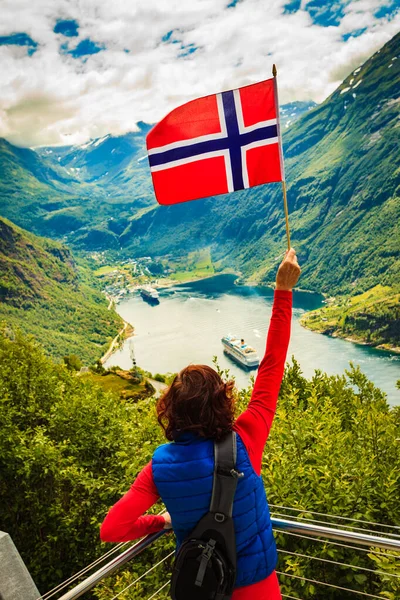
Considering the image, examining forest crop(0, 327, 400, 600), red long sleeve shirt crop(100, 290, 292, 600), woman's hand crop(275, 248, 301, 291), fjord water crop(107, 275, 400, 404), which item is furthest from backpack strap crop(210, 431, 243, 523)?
fjord water crop(107, 275, 400, 404)

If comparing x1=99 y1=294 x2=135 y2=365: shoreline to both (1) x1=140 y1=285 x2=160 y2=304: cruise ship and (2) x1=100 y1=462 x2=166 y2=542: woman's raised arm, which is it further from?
(2) x1=100 y1=462 x2=166 y2=542: woman's raised arm

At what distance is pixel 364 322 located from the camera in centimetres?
11612

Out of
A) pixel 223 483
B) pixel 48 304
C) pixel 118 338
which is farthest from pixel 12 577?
pixel 48 304

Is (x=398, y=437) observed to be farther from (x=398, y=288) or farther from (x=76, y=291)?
(x=76, y=291)

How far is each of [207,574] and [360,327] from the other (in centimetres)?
12172

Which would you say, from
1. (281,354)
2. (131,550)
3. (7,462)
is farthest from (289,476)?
(7,462)

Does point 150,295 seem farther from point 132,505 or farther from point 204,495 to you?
point 204,495

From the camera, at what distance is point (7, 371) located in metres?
8.76

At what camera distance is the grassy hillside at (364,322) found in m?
108

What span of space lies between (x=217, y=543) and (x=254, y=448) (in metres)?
0.38

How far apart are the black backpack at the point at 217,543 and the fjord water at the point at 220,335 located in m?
65.2

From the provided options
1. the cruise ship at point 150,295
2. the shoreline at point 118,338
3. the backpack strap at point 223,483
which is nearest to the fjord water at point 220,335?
the shoreline at point 118,338

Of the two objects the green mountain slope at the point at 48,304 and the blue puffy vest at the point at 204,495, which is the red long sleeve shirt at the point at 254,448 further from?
the green mountain slope at the point at 48,304

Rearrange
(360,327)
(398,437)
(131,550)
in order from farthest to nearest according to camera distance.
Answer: (360,327), (398,437), (131,550)
